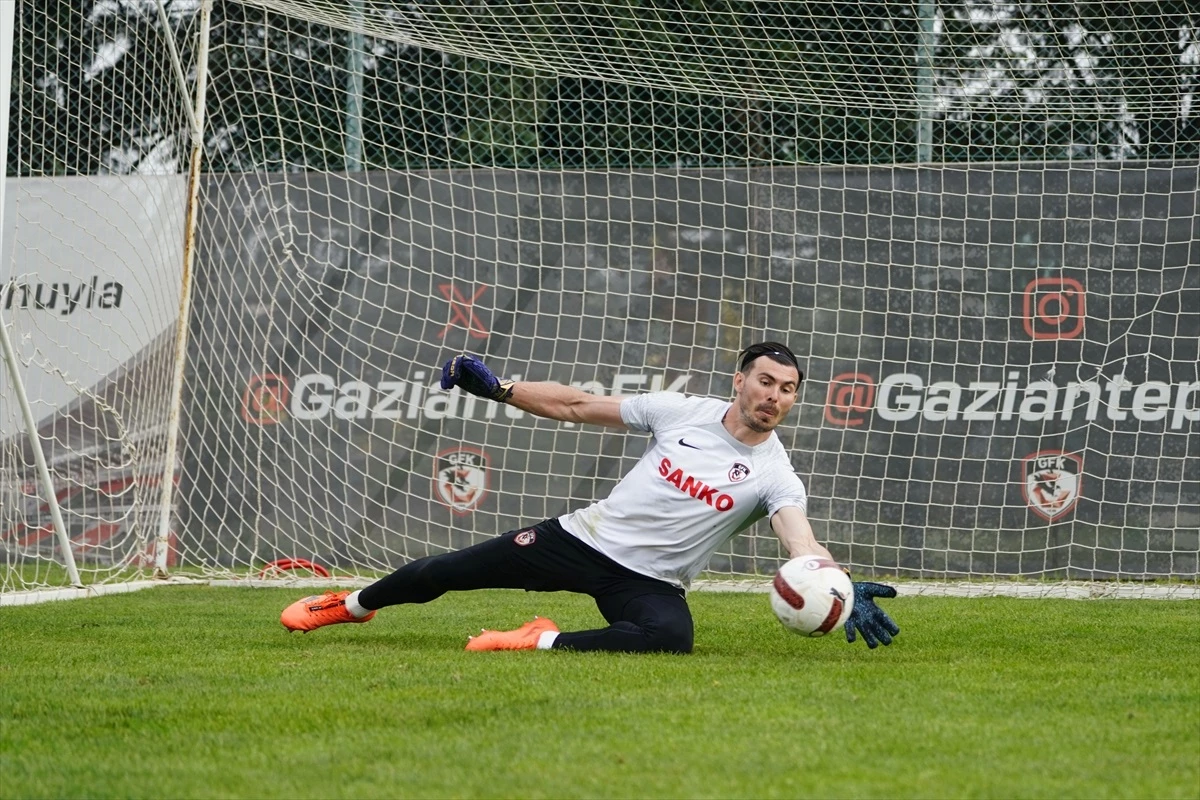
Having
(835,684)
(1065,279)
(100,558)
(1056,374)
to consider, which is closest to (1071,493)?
(1056,374)

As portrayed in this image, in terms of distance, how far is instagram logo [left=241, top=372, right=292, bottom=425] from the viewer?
11281 millimetres

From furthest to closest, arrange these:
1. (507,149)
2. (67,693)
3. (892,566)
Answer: (507,149)
(892,566)
(67,693)

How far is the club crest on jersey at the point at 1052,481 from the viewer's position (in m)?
10.4

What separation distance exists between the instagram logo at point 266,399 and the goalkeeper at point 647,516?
5445 millimetres

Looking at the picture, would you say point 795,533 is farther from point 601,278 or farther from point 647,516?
point 601,278

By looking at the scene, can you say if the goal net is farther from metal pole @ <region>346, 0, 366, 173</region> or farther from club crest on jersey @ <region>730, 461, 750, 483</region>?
club crest on jersey @ <region>730, 461, 750, 483</region>

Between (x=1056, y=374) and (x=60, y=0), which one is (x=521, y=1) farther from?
(x=1056, y=374)

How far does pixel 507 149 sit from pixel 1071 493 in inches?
204

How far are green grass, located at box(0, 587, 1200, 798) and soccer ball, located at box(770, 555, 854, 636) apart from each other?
174 millimetres

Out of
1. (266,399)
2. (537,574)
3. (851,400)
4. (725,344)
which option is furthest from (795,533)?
(266,399)

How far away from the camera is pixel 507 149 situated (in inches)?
470

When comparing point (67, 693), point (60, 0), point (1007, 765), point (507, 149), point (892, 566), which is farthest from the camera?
point (507, 149)

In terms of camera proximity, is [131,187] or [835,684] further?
[131,187]

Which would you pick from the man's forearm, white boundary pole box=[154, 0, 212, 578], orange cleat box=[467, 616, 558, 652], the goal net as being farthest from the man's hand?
white boundary pole box=[154, 0, 212, 578]
